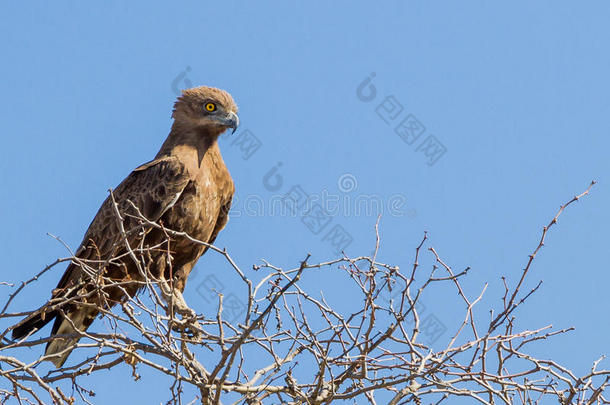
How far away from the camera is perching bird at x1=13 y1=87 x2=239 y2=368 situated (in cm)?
610

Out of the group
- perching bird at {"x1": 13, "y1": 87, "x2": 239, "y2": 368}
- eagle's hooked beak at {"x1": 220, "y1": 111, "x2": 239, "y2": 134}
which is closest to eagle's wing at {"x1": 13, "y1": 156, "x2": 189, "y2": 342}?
perching bird at {"x1": 13, "y1": 87, "x2": 239, "y2": 368}

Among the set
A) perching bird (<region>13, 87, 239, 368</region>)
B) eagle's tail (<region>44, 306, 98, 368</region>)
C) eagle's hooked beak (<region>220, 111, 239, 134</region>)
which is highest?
eagle's hooked beak (<region>220, 111, 239, 134</region>)

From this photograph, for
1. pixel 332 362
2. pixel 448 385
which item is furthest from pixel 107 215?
pixel 448 385

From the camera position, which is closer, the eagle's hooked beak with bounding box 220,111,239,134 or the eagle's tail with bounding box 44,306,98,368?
the eagle's tail with bounding box 44,306,98,368

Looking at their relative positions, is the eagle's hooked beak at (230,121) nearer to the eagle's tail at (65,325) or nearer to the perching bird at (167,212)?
the perching bird at (167,212)

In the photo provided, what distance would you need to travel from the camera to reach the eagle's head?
681 cm

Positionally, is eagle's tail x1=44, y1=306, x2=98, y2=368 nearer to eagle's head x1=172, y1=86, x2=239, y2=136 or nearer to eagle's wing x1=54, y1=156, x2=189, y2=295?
eagle's wing x1=54, y1=156, x2=189, y2=295

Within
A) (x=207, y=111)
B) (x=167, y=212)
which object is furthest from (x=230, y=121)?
(x=167, y=212)

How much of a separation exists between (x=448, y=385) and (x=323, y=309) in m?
0.77

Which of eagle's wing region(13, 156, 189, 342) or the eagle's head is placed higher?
the eagle's head

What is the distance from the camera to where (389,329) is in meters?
3.97

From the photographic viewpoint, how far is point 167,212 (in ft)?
20.4

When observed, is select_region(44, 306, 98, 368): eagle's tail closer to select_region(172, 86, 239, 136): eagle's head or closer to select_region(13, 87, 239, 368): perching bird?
select_region(13, 87, 239, 368): perching bird

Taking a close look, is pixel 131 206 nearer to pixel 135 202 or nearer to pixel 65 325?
pixel 135 202
